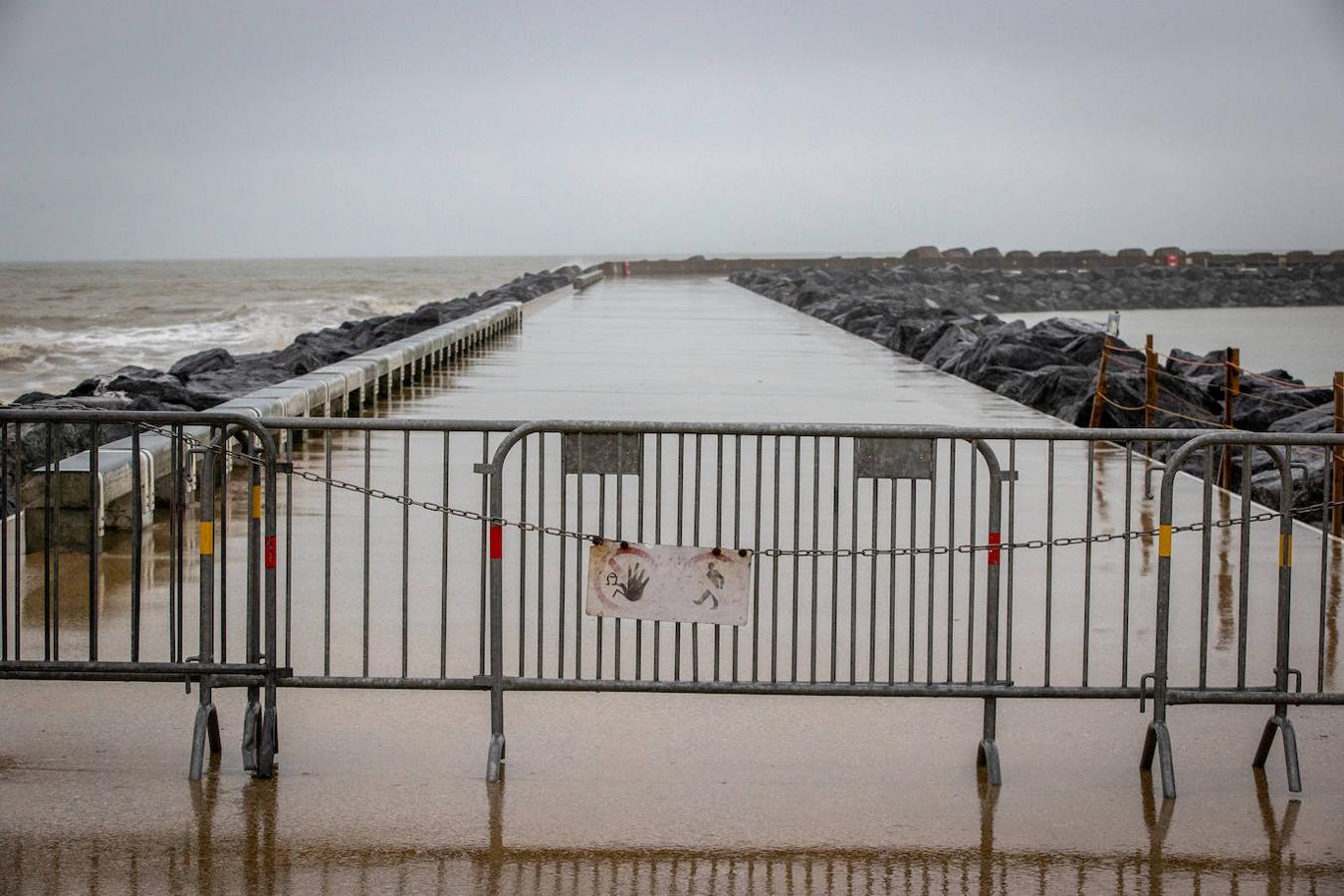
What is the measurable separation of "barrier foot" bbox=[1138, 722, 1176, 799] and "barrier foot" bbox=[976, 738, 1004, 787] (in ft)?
1.80

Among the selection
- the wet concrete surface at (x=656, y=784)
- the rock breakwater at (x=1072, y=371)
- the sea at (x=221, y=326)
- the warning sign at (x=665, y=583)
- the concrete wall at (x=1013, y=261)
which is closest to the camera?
the wet concrete surface at (x=656, y=784)

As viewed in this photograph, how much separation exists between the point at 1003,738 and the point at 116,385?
21210 mm

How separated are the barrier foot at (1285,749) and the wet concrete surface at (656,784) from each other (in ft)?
0.17

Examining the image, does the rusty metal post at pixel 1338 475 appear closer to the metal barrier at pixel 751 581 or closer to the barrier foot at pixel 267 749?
the metal barrier at pixel 751 581

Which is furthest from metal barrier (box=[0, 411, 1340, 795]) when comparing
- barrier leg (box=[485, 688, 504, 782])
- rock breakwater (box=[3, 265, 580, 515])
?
rock breakwater (box=[3, 265, 580, 515])

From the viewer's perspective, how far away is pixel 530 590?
9.52 m

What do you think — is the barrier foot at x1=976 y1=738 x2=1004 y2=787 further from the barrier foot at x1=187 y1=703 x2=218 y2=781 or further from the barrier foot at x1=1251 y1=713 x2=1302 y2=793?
the barrier foot at x1=187 y1=703 x2=218 y2=781

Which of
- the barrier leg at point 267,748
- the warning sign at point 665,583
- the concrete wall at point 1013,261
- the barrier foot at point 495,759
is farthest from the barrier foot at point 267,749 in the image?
the concrete wall at point 1013,261

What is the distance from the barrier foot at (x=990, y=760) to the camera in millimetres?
6098

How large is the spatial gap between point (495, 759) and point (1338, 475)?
8.83 meters

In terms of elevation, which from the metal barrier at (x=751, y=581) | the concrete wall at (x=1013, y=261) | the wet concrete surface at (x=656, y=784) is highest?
the concrete wall at (x=1013, y=261)

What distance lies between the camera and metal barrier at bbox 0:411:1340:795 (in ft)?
20.7

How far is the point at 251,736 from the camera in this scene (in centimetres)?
618

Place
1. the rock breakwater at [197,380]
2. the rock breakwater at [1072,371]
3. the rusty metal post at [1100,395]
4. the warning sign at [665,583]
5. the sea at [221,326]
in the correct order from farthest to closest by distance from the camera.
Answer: the sea at [221,326]
the rock breakwater at [1072,371]
the rusty metal post at [1100,395]
the rock breakwater at [197,380]
the warning sign at [665,583]
